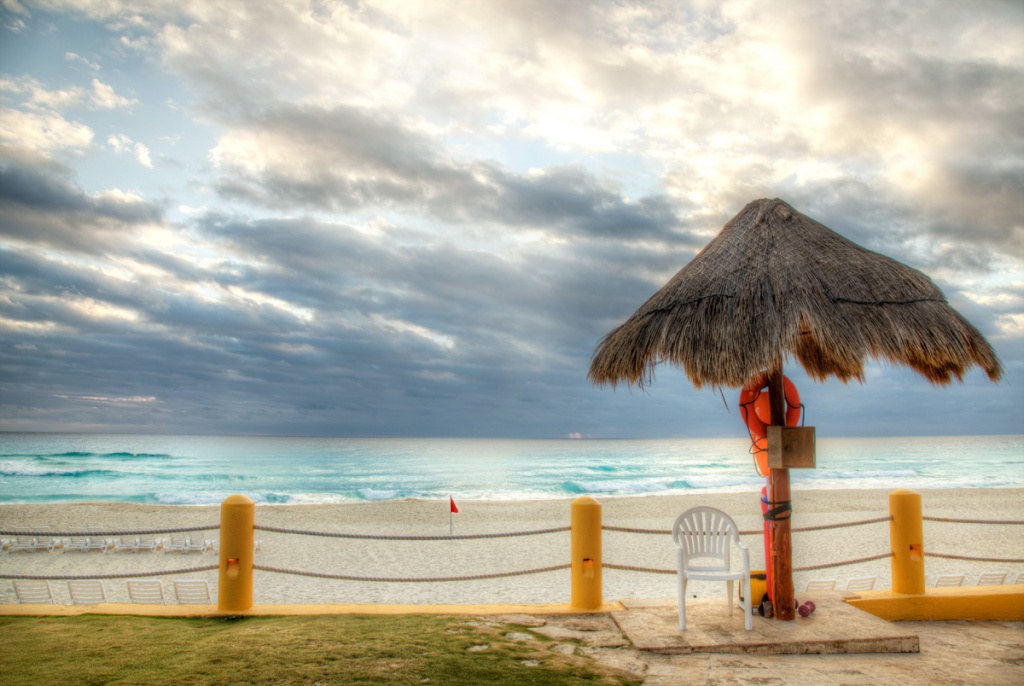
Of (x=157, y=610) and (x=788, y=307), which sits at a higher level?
(x=788, y=307)

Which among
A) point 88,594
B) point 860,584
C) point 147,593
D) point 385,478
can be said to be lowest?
point 385,478

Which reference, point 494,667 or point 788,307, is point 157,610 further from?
point 788,307

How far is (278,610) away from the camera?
17.9ft

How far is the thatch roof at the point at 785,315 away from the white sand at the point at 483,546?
3492 millimetres

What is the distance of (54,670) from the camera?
394cm

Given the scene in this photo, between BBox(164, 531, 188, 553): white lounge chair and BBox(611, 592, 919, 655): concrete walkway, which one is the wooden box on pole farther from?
BBox(164, 531, 188, 553): white lounge chair

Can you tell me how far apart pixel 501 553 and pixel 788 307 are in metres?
12.6

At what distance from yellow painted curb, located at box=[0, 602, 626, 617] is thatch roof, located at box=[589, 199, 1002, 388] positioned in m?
2.03

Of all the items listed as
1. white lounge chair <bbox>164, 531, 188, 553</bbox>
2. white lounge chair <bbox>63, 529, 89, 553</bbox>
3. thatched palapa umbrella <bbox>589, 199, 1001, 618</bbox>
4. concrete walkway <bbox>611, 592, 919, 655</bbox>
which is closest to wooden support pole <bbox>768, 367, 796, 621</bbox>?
thatched palapa umbrella <bbox>589, 199, 1001, 618</bbox>

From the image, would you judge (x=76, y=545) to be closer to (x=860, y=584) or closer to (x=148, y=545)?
(x=148, y=545)

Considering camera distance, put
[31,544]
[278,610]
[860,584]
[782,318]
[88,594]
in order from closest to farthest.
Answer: [782,318]
[278,610]
[860,584]
[88,594]
[31,544]

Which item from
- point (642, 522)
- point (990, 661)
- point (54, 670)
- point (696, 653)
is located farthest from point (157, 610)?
point (642, 522)

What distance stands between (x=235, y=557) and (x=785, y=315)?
469 centimetres

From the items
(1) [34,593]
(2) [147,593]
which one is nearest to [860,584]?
(2) [147,593]
